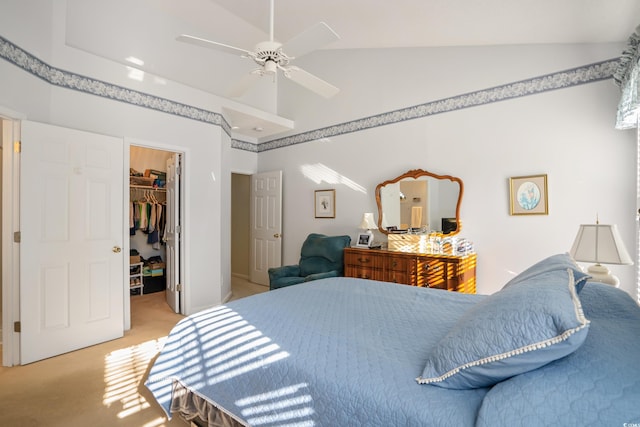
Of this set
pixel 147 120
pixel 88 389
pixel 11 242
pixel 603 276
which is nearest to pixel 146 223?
pixel 147 120

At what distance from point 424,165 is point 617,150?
5.44ft

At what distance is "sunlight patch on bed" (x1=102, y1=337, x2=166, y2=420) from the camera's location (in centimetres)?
199

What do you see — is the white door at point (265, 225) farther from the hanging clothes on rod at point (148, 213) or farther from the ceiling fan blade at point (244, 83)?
the ceiling fan blade at point (244, 83)

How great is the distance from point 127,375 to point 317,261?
238 centimetres

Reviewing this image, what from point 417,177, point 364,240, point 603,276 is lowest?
point 603,276

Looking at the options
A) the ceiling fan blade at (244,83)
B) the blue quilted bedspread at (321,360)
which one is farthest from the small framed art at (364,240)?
the ceiling fan blade at (244,83)

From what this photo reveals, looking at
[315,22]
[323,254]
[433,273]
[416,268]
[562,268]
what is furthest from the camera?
[323,254]

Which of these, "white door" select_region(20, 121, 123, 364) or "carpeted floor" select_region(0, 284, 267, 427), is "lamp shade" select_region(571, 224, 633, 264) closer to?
"carpeted floor" select_region(0, 284, 267, 427)

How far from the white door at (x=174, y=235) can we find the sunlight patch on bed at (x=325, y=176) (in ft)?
6.16

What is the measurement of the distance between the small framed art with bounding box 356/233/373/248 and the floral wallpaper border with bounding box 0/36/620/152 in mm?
1466

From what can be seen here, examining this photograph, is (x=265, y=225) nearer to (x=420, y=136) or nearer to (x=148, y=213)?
(x=148, y=213)

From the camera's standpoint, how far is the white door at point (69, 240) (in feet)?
8.32

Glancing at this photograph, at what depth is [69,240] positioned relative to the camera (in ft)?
9.05

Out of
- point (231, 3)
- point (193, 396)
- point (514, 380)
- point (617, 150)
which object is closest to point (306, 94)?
point (231, 3)
